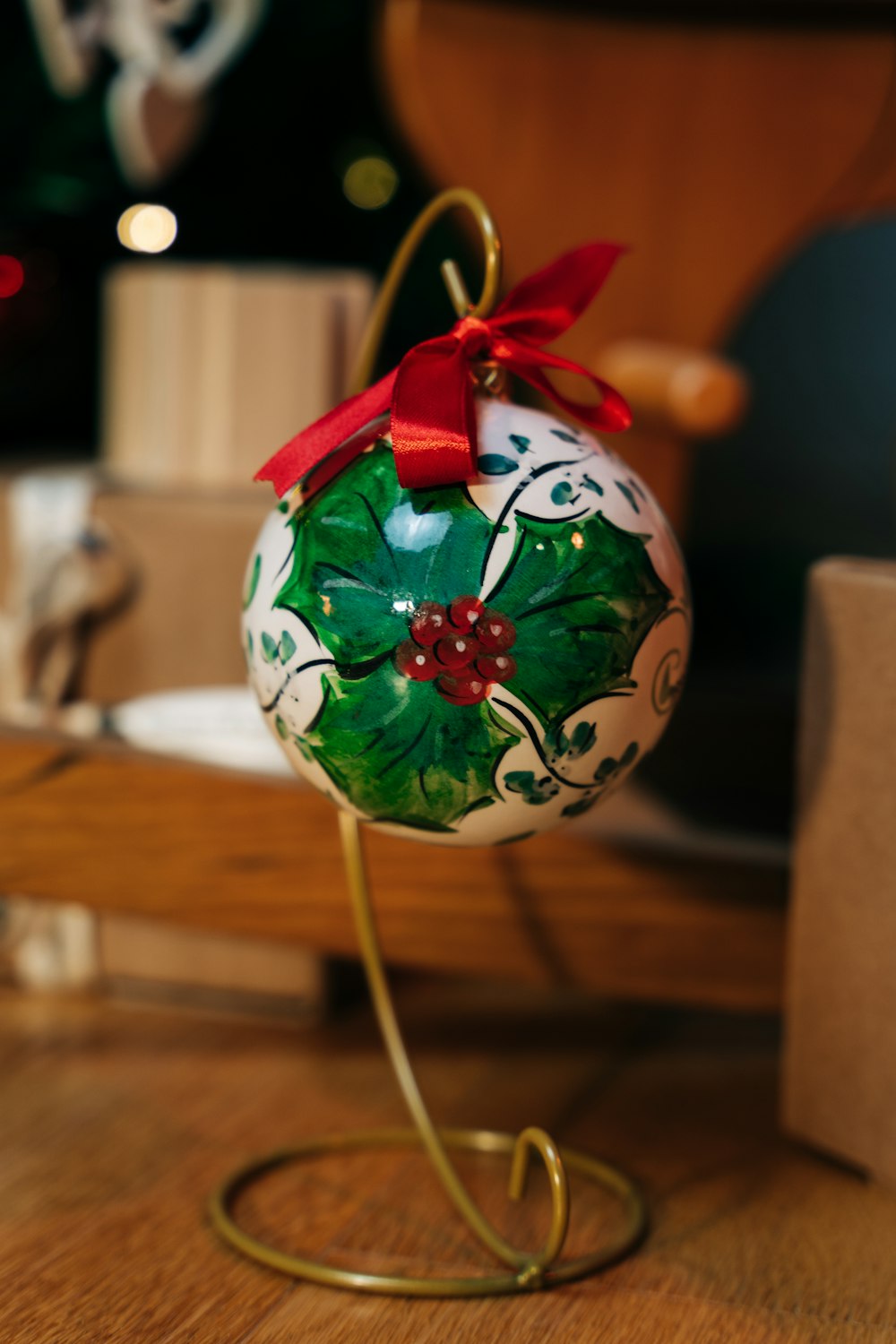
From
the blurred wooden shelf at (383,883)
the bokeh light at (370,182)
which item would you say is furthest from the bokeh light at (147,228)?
the blurred wooden shelf at (383,883)

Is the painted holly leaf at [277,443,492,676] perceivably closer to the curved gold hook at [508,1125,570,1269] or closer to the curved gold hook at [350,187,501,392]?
the curved gold hook at [350,187,501,392]

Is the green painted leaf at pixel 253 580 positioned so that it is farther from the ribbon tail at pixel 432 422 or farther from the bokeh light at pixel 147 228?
the bokeh light at pixel 147 228

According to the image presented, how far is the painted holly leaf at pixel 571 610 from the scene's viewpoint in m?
0.62

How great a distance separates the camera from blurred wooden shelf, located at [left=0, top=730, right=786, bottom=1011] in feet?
3.02

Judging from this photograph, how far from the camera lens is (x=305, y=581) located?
648 mm

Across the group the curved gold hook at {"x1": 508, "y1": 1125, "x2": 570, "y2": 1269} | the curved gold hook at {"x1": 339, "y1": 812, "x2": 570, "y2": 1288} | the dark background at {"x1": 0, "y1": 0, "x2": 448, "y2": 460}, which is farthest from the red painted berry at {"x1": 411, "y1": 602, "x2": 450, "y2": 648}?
the dark background at {"x1": 0, "y1": 0, "x2": 448, "y2": 460}

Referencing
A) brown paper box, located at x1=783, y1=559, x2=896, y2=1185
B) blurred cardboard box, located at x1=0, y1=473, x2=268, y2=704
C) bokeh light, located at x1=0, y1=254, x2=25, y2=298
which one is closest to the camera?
brown paper box, located at x1=783, y1=559, x2=896, y2=1185

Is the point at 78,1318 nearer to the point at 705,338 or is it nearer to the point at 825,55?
the point at 705,338

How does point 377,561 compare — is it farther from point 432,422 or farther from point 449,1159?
point 449,1159

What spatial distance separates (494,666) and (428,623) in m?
0.03

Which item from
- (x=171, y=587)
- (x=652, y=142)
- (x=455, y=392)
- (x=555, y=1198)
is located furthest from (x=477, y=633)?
(x=652, y=142)

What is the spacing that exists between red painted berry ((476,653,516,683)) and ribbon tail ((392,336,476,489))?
77mm

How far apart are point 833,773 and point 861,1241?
9.7 inches

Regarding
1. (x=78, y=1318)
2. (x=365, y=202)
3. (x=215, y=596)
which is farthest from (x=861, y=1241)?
(x=365, y=202)
